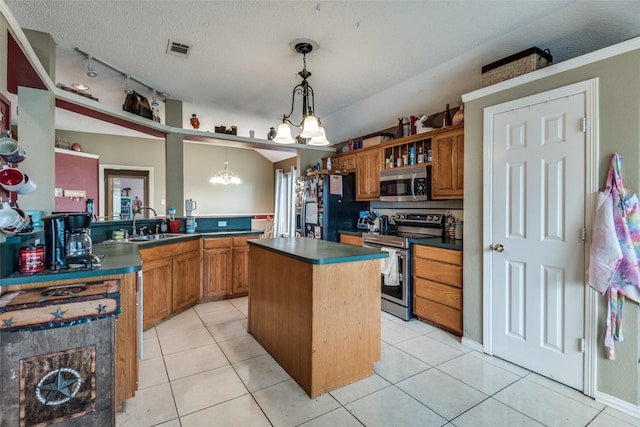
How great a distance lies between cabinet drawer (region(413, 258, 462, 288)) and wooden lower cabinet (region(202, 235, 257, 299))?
2.16m

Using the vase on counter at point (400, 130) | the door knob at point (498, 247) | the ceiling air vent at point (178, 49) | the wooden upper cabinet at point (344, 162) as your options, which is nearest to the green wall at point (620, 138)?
the door knob at point (498, 247)

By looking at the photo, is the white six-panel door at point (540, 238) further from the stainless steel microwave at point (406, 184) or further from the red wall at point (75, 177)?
the red wall at point (75, 177)

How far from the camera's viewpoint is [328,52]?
2785 millimetres

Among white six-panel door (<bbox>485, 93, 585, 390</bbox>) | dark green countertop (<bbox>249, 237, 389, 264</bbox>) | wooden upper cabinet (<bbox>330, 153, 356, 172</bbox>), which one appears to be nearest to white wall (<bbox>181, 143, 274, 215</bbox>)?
wooden upper cabinet (<bbox>330, 153, 356, 172</bbox>)

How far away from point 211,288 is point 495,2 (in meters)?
4.03

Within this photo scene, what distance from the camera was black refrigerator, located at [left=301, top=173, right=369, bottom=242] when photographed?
176 inches

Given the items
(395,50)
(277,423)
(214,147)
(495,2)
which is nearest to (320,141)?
(395,50)

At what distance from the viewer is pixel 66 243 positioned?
185 cm

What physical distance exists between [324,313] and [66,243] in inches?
65.0

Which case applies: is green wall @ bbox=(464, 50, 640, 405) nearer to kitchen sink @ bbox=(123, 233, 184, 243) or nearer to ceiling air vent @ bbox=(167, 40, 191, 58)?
ceiling air vent @ bbox=(167, 40, 191, 58)

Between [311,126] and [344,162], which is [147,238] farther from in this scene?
[344,162]

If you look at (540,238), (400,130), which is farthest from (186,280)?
(540,238)

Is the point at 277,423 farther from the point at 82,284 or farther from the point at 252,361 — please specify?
the point at 82,284

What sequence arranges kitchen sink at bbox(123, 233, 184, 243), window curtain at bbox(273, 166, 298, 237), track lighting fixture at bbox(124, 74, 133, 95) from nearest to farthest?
1. kitchen sink at bbox(123, 233, 184, 243)
2. track lighting fixture at bbox(124, 74, 133, 95)
3. window curtain at bbox(273, 166, 298, 237)
